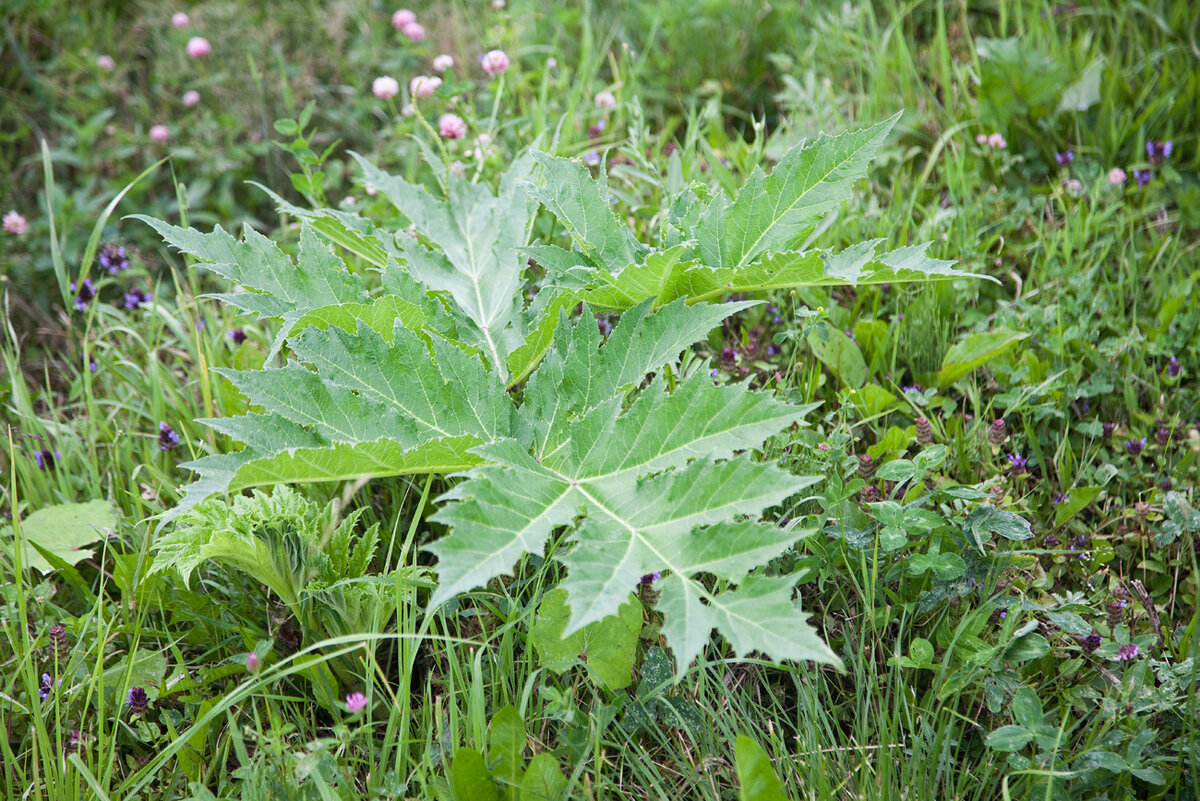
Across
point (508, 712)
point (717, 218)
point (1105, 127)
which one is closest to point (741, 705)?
point (508, 712)

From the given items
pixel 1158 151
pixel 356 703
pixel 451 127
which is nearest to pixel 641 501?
pixel 356 703

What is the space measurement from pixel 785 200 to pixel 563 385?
596mm

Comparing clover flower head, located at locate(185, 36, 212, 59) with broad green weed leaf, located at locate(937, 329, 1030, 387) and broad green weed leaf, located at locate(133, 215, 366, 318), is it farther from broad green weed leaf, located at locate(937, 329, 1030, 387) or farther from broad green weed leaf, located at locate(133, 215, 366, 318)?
broad green weed leaf, located at locate(937, 329, 1030, 387)

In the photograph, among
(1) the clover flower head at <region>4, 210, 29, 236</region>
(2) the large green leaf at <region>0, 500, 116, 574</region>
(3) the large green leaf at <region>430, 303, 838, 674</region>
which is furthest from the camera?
(1) the clover flower head at <region>4, 210, 29, 236</region>

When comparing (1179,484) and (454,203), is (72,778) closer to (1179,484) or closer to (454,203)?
(454,203)

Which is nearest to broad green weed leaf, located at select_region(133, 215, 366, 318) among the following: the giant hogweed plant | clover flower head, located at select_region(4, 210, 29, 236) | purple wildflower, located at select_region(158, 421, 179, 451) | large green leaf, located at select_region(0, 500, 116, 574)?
the giant hogweed plant

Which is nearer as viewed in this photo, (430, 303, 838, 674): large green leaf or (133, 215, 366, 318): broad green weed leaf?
(430, 303, 838, 674): large green leaf

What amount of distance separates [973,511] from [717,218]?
2.59ft

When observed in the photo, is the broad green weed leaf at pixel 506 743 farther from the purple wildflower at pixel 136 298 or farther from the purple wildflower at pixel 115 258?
the purple wildflower at pixel 115 258

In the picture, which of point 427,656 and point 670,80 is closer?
point 427,656

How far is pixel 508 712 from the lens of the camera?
1.48 metres

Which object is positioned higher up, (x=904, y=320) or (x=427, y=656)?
(x=904, y=320)

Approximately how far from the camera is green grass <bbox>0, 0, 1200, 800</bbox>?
156 centimetres

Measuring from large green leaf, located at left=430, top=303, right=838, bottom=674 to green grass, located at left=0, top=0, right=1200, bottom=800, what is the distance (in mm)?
262
